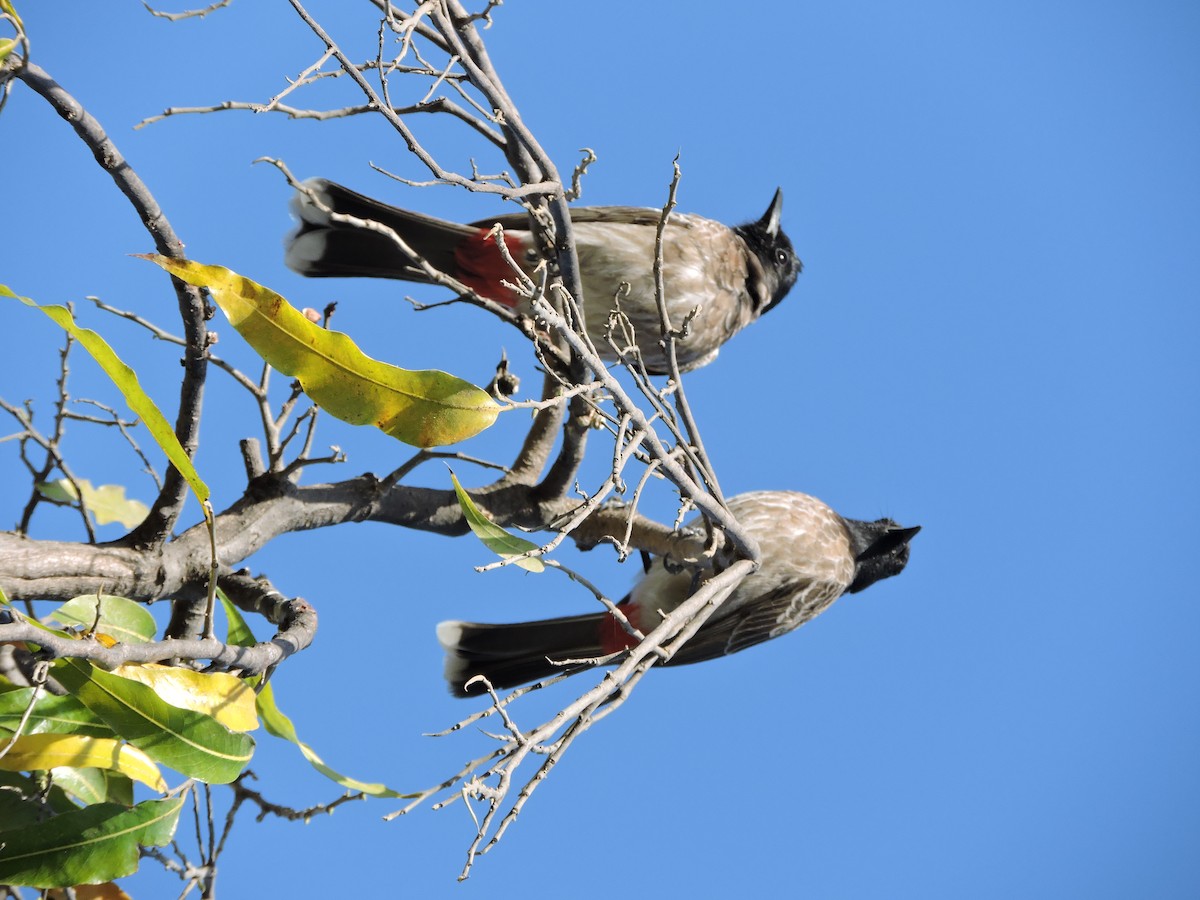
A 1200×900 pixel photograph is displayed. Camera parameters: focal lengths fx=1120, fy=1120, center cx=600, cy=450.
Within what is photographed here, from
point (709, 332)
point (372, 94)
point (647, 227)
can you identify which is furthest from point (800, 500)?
point (372, 94)

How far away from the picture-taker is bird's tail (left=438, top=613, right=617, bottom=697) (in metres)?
3.26

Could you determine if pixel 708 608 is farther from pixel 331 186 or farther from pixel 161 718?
pixel 331 186

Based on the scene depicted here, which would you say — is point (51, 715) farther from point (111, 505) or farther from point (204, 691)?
point (111, 505)

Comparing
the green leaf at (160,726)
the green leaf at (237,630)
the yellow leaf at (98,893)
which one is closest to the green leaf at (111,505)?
the green leaf at (237,630)

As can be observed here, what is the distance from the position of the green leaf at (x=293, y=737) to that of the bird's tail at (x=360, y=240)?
169 centimetres

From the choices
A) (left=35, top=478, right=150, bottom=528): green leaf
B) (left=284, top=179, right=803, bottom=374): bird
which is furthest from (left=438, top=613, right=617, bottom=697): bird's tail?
(left=35, top=478, right=150, bottom=528): green leaf

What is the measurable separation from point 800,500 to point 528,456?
42.3 inches

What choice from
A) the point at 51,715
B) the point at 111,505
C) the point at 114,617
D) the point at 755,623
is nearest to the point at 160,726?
the point at 51,715

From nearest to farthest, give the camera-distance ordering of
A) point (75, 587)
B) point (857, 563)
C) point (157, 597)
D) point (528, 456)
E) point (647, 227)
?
point (75, 587) → point (157, 597) → point (528, 456) → point (647, 227) → point (857, 563)

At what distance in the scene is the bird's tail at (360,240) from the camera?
306 centimetres

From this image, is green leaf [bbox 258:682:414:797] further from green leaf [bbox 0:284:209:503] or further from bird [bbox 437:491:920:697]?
bird [bbox 437:491:920:697]

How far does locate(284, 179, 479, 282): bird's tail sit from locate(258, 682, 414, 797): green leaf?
5.54 feet

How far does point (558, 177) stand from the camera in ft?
5.70

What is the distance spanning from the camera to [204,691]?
1.41m
